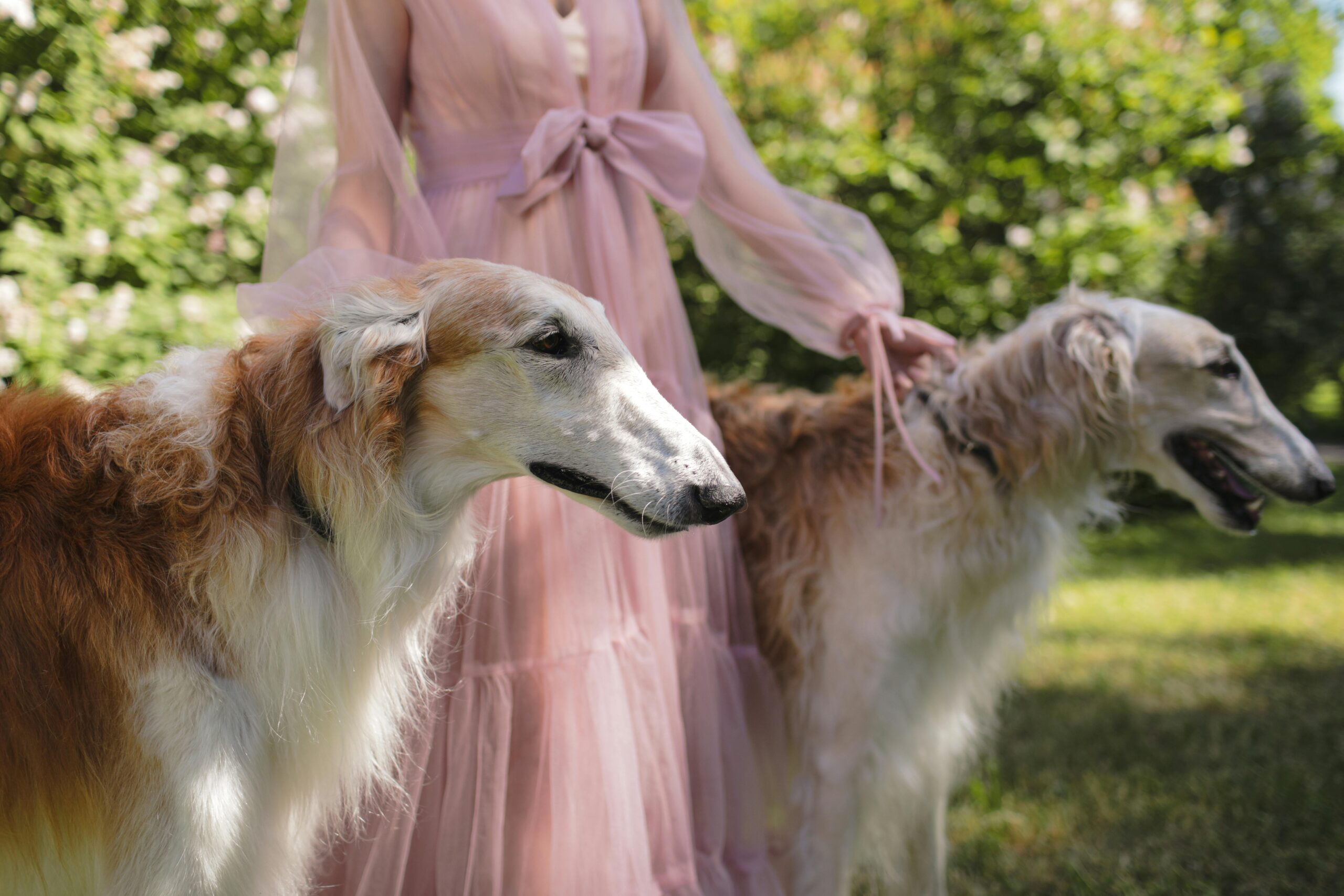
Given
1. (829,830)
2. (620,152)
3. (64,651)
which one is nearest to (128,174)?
(620,152)

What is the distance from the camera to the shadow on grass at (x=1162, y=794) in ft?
9.98

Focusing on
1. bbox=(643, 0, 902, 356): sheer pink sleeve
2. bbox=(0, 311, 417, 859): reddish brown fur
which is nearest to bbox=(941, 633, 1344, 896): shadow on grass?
bbox=(643, 0, 902, 356): sheer pink sleeve

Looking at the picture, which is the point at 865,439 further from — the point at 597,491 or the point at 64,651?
the point at 64,651

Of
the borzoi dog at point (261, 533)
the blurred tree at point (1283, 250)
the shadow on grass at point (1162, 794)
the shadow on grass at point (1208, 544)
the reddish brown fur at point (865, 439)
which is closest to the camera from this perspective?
the borzoi dog at point (261, 533)

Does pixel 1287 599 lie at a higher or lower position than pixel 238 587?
lower

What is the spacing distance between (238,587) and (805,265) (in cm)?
167

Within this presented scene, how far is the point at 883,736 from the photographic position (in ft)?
8.53

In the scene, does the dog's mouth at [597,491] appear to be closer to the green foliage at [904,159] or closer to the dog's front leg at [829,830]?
the dog's front leg at [829,830]

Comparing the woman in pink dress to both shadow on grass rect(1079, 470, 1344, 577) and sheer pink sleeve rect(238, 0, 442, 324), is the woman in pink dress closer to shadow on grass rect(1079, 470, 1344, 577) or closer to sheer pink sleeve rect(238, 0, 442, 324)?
sheer pink sleeve rect(238, 0, 442, 324)

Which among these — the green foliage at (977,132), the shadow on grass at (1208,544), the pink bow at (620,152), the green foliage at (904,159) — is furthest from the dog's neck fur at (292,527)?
the shadow on grass at (1208,544)

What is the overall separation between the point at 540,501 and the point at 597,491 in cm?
49

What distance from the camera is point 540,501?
6.93 feet

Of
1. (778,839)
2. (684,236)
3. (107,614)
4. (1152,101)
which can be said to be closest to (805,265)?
(778,839)

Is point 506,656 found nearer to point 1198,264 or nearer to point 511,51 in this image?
point 511,51
